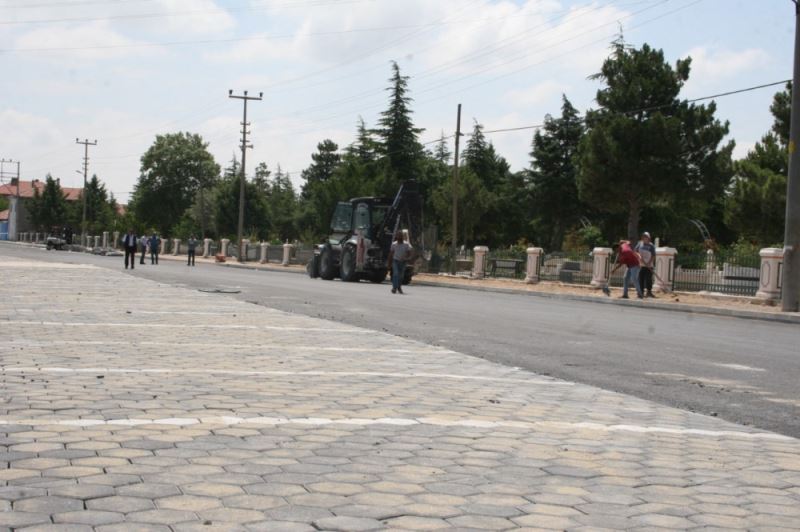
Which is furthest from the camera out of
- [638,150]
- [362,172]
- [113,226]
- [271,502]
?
[113,226]

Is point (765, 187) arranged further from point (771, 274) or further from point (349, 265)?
point (349, 265)

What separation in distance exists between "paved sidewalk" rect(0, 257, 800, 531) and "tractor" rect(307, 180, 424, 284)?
22.7 metres

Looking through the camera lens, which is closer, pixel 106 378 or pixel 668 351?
pixel 106 378

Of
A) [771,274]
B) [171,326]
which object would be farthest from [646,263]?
[171,326]

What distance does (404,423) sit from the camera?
6230 mm

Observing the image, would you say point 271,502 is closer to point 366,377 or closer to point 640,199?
point 366,377

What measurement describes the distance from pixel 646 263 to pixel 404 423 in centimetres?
2315

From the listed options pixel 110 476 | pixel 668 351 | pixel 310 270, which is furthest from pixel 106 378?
pixel 310 270

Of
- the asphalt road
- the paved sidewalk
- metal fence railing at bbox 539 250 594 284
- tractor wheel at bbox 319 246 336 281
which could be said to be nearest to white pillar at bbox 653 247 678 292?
metal fence railing at bbox 539 250 594 284

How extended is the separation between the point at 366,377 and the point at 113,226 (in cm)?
11674

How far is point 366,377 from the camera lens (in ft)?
27.9

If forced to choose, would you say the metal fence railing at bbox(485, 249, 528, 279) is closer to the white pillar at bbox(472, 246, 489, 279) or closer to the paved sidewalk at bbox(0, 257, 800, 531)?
the white pillar at bbox(472, 246, 489, 279)

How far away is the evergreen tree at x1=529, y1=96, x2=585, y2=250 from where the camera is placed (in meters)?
68.5

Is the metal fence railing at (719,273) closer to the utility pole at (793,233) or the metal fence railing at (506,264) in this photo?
the utility pole at (793,233)
